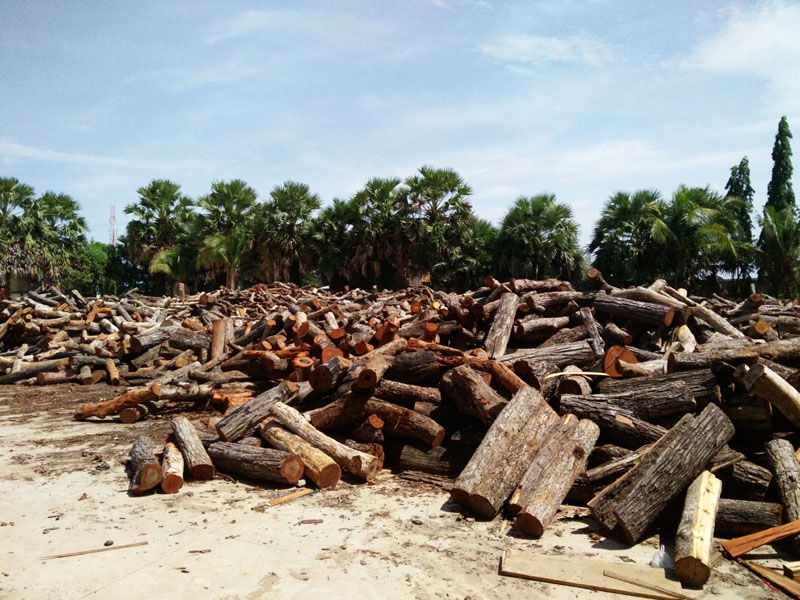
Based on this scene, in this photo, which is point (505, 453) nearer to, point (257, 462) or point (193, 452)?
point (257, 462)

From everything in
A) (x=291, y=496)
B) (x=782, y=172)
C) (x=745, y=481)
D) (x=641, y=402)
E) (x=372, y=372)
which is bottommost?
(x=291, y=496)

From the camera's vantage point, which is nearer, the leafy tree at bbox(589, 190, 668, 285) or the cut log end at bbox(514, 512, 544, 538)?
the cut log end at bbox(514, 512, 544, 538)

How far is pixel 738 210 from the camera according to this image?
31281 mm

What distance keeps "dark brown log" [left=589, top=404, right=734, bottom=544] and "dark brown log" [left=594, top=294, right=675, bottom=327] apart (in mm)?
4553

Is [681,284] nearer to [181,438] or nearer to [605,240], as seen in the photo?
[605,240]

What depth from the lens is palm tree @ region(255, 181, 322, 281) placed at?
107ft

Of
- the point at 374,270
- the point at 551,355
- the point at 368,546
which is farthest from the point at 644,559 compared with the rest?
the point at 374,270

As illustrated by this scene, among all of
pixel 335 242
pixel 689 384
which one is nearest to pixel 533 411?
Result: pixel 689 384

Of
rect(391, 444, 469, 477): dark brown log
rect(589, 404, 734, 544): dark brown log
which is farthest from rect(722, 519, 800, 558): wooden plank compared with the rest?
rect(391, 444, 469, 477): dark brown log

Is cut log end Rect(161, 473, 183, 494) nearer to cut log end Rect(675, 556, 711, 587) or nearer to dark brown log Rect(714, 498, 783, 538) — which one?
cut log end Rect(675, 556, 711, 587)

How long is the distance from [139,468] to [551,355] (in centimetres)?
502

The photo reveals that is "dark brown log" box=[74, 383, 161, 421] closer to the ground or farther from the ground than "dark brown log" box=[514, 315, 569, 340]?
closer to the ground

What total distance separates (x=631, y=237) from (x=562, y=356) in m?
20.9

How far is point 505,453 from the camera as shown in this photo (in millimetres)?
5324
